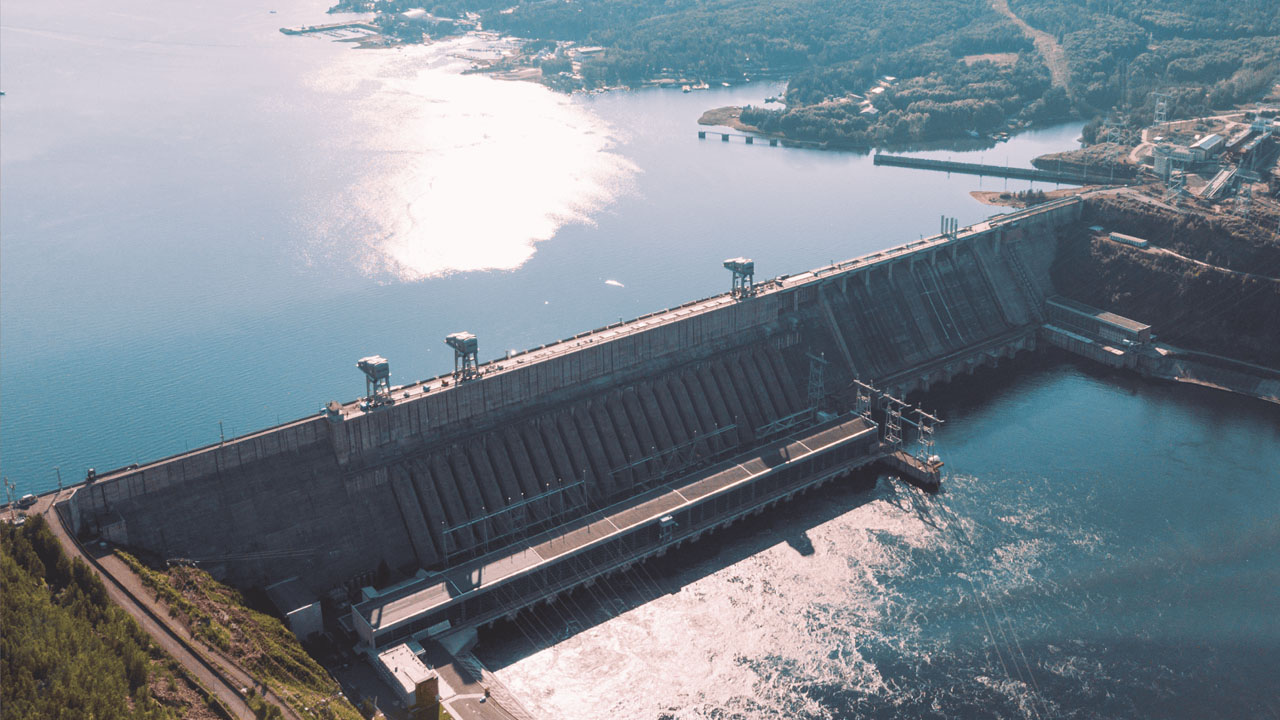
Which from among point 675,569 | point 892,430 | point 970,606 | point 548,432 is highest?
point 548,432

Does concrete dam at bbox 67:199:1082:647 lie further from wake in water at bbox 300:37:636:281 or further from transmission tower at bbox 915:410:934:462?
wake in water at bbox 300:37:636:281

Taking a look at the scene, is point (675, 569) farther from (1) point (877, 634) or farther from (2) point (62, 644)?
(2) point (62, 644)

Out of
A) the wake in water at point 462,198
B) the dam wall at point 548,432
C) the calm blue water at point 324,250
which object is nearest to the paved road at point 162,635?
the dam wall at point 548,432

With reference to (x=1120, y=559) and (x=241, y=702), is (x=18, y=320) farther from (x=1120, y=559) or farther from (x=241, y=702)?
(x=1120, y=559)

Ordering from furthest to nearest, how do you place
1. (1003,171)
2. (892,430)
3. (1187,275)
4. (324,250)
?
(1003,171) → (324,250) → (1187,275) → (892,430)

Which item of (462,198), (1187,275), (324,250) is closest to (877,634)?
(1187,275)

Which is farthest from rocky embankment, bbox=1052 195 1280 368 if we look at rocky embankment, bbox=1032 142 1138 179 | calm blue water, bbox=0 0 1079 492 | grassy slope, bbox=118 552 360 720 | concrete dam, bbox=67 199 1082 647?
grassy slope, bbox=118 552 360 720
